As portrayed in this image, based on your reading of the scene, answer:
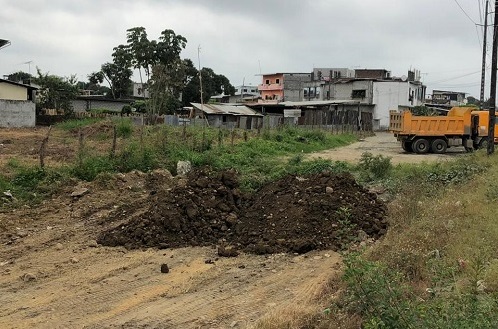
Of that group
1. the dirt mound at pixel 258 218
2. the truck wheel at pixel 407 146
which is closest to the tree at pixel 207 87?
the truck wheel at pixel 407 146

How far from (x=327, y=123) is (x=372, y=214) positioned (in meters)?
36.1

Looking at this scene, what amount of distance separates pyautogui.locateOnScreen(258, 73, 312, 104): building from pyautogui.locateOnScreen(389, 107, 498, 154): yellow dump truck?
170 ft

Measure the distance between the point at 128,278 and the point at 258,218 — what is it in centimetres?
346

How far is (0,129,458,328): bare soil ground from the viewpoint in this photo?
599 cm

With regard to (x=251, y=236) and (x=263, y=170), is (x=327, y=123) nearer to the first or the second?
(x=263, y=170)

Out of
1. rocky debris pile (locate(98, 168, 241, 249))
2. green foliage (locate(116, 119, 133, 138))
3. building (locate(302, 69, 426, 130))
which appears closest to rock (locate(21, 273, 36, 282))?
rocky debris pile (locate(98, 168, 241, 249))

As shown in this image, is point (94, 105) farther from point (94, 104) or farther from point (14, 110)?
point (14, 110)

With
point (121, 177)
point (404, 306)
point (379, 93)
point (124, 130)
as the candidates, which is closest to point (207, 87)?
point (379, 93)

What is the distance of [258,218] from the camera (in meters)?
10.3

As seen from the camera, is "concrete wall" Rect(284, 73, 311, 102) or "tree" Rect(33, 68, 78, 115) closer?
"tree" Rect(33, 68, 78, 115)

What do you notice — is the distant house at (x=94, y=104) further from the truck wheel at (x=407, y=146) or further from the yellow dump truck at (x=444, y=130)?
the yellow dump truck at (x=444, y=130)

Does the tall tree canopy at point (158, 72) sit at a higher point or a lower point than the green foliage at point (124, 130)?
higher

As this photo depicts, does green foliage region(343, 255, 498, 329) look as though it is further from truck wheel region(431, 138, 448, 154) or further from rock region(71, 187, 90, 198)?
truck wheel region(431, 138, 448, 154)

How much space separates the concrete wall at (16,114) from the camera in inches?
1458
